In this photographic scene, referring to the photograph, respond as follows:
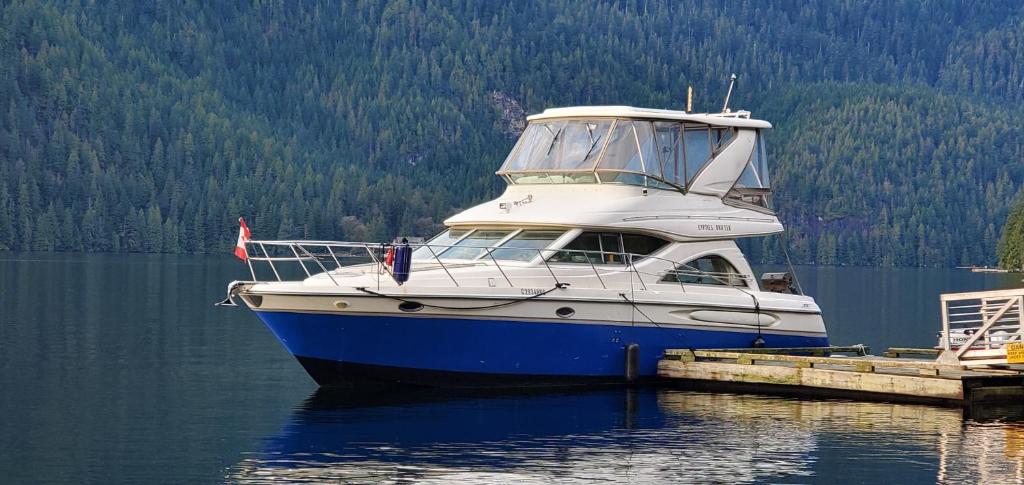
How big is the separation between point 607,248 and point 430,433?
687 centimetres

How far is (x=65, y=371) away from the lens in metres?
31.1

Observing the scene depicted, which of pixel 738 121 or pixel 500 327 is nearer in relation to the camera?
pixel 500 327

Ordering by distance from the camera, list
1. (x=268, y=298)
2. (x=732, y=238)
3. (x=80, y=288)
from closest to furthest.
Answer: (x=268, y=298) → (x=732, y=238) → (x=80, y=288)

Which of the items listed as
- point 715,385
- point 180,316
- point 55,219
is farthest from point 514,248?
point 55,219

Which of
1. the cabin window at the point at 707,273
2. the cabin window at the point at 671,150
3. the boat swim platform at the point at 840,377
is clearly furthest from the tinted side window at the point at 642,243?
the boat swim platform at the point at 840,377

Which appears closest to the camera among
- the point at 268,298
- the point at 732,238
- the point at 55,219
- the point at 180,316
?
the point at 268,298

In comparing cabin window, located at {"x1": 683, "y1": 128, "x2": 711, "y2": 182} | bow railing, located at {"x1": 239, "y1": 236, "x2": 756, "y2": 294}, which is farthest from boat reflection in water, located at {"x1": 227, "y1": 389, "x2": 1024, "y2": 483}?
cabin window, located at {"x1": 683, "y1": 128, "x2": 711, "y2": 182}

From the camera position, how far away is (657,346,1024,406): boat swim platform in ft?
85.7

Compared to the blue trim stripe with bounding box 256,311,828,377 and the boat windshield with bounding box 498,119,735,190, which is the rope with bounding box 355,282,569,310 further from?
the boat windshield with bounding box 498,119,735,190

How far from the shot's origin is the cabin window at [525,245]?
27.6 metres

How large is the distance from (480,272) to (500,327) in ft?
3.15

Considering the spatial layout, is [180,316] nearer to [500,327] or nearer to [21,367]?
[21,367]

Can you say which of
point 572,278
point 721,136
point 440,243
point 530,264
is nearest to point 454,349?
point 530,264

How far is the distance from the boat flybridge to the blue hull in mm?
24
